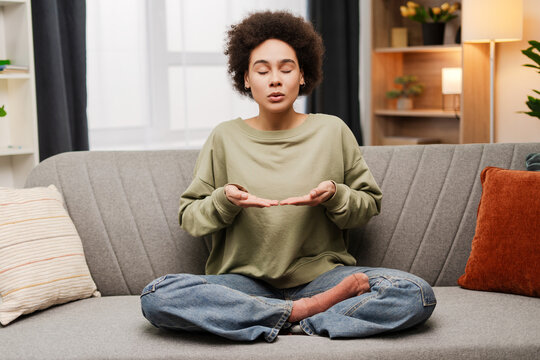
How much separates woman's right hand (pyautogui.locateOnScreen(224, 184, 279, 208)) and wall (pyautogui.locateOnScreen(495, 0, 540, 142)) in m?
2.77

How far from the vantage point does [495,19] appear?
3.55 metres

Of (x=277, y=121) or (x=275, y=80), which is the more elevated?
(x=275, y=80)

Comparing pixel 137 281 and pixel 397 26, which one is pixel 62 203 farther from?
pixel 397 26

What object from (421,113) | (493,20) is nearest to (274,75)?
(493,20)

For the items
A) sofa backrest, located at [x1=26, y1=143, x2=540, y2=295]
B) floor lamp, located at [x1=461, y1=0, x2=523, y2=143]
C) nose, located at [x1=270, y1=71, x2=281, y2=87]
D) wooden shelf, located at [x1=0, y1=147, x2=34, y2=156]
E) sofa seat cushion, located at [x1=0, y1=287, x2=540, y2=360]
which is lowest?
sofa seat cushion, located at [x1=0, y1=287, x2=540, y2=360]

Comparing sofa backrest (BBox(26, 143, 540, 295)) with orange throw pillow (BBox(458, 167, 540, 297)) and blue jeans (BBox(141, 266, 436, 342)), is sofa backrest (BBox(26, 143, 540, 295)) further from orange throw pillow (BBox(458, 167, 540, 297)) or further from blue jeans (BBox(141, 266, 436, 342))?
blue jeans (BBox(141, 266, 436, 342))

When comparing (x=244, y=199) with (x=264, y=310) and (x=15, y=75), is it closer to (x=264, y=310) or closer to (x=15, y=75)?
(x=264, y=310)

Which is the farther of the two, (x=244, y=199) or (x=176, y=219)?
(x=176, y=219)

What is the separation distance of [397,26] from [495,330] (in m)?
3.40

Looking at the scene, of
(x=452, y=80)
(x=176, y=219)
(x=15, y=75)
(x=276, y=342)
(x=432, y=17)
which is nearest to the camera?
(x=276, y=342)

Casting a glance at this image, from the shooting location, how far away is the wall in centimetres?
389

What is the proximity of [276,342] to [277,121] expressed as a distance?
2.24 feet

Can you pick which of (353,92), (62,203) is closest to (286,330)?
(62,203)

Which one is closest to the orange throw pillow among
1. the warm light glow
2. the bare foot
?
the bare foot
